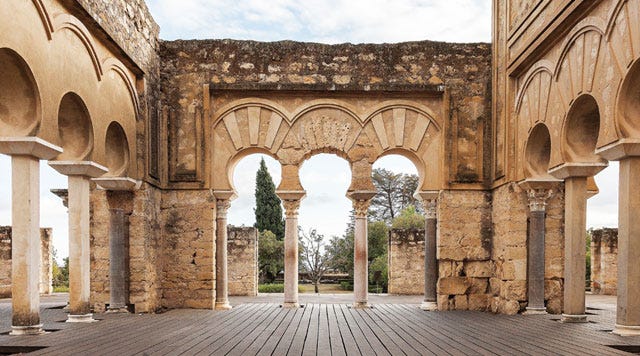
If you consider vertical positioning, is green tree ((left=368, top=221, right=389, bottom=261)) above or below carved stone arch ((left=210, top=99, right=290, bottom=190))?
below

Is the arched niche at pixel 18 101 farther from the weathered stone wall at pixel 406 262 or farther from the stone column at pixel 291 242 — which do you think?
the weathered stone wall at pixel 406 262

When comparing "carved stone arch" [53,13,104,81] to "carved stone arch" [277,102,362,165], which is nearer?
"carved stone arch" [53,13,104,81]

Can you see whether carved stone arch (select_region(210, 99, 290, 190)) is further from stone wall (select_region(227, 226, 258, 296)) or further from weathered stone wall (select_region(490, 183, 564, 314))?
stone wall (select_region(227, 226, 258, 296))

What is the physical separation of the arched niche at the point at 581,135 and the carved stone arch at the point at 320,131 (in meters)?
3.84

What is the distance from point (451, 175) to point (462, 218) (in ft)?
2.61

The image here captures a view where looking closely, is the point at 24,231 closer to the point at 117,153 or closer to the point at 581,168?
the point at 117,153

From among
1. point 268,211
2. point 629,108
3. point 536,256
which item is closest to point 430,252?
point 536,256

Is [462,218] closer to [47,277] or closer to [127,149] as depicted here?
[127,149]

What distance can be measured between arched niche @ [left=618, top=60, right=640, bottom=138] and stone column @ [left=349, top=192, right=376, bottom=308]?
4739 millimetres

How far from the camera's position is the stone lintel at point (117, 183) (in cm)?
875

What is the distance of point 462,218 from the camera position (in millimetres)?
9938

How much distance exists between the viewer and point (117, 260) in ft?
29.2

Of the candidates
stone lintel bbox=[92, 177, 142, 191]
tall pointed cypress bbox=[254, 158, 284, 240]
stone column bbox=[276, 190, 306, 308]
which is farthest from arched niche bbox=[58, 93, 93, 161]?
tall pointed cypress bbox=[254, 158, 284, 240]

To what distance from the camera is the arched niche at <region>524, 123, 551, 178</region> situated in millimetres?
8586
